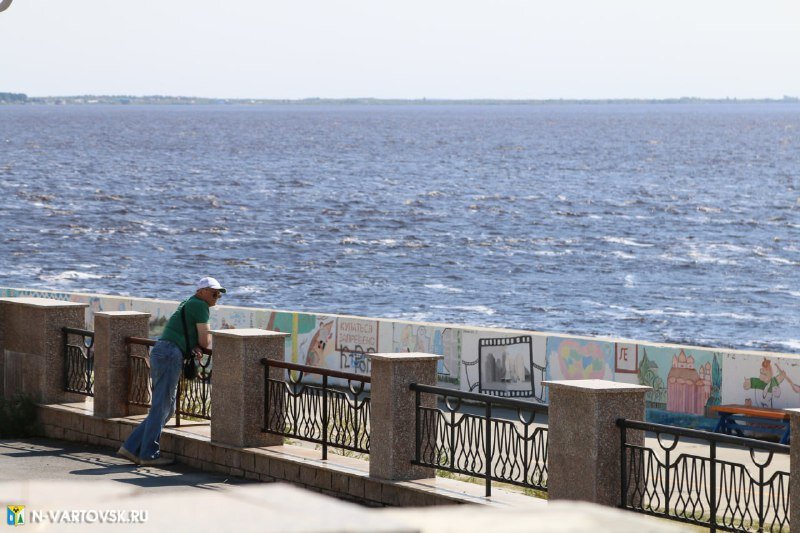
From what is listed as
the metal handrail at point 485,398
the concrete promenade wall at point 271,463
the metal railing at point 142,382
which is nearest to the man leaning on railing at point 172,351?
the concrete promenade wall at point 271,463

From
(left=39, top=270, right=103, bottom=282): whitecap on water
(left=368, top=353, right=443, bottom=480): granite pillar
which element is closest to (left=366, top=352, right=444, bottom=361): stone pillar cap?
(left=368, top=353, right=443, bottom=480): granite pillar

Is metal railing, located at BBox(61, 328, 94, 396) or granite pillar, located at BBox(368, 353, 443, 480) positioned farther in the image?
metal railing, located at BBox(61, 328, 94, 396)

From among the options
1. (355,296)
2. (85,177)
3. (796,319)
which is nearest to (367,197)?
(85,177)

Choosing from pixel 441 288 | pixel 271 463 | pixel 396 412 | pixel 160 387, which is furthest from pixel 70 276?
pixel 396 412

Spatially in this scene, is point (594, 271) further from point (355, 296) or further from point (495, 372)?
point (495, 372)

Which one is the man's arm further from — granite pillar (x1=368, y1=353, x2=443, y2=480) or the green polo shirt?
granite pillar (x1=368, y1=353, x2=443, y2=480)

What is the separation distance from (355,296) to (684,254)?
2059cm

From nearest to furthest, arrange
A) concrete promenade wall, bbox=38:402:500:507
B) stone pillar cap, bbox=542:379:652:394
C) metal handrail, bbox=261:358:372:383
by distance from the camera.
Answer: stone pillar cap, bbox=542:379:652:394, concrete promenade wall, bbox=38:402:500:507, metal handrail, bbox=261:358:372:383

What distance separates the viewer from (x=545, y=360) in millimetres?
22406

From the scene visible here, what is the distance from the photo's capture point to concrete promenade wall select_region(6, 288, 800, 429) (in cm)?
2064

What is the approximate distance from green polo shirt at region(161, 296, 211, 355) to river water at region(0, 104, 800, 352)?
31768 mm

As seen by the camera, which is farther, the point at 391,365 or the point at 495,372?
the point at 495,372

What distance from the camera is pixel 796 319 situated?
4725cm

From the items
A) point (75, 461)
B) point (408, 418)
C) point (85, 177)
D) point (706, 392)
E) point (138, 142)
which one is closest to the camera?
point (408, 418)
